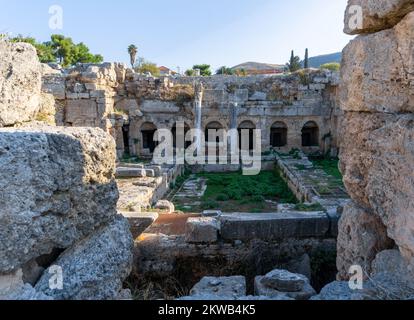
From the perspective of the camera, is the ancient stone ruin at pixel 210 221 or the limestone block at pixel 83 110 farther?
the limestone block at pixel 83 110

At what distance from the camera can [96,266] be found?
2566mm

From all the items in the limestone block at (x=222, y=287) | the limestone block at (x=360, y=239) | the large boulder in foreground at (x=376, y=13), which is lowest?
the limestone block at (x=222, y=287)

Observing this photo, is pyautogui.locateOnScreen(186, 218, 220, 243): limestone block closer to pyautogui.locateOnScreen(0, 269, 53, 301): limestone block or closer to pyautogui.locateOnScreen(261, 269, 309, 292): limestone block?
pyautogui.locateOnScreen(261, 269, 309, 292): limestone block

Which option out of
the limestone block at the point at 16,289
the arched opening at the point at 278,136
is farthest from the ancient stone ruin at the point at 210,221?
the arched opening at the point at 278,136

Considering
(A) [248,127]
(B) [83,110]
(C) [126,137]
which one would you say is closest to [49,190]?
(B) [83,110]

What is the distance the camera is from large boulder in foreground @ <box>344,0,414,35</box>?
2.52m

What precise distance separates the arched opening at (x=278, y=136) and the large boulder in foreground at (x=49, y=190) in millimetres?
18911

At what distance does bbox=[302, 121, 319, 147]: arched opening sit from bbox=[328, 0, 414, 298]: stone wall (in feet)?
59.2

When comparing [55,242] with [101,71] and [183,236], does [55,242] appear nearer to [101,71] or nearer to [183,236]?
[183,236]

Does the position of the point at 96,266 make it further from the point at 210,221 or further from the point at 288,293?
the point at 210,221

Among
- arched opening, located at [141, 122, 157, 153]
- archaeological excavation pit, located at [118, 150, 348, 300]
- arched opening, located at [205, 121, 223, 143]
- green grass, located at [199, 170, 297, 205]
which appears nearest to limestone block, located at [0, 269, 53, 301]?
→ archaeological excavation pit, located at [118, 150, 348, 300]

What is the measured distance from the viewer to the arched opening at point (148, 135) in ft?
69.1

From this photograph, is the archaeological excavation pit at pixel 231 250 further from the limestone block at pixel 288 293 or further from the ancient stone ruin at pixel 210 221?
the limestone block at pixel 288 293

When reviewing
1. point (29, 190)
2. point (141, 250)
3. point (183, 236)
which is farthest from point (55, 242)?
point (183, 236)
